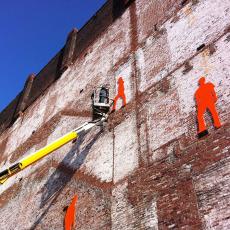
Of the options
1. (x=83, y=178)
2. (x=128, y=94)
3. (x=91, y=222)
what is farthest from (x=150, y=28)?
(x=91, y=222)

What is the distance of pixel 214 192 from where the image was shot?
19.1 ft

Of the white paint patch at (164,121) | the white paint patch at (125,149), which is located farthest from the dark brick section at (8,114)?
the white paint patch at (164,121)

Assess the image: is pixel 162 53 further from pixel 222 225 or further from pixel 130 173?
pixel 222 225

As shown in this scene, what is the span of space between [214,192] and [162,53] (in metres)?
4.50

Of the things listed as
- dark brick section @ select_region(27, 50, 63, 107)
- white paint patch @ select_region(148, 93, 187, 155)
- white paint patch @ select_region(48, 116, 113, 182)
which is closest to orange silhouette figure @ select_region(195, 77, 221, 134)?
white paint patch @ select_region(148, 93, 187, 155)

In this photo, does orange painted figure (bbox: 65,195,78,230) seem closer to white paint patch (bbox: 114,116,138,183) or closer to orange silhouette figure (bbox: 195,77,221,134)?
white paint patch (bbox: 114,116,138,183)

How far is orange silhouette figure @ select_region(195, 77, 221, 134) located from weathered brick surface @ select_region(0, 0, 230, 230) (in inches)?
5.2

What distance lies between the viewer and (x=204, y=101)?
7.09 metres

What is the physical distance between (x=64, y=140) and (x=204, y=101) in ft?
13.8

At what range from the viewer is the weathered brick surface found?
20.7 feet

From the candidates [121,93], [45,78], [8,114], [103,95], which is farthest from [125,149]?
[8,114]

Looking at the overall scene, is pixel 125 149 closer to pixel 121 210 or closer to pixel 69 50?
pixel 121 210

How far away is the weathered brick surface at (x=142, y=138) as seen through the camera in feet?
20.7

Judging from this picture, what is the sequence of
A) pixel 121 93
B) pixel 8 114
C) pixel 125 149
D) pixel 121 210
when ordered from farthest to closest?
pixel 8 114, pixel 121 93, pixel 125 149, pixel 121 210
